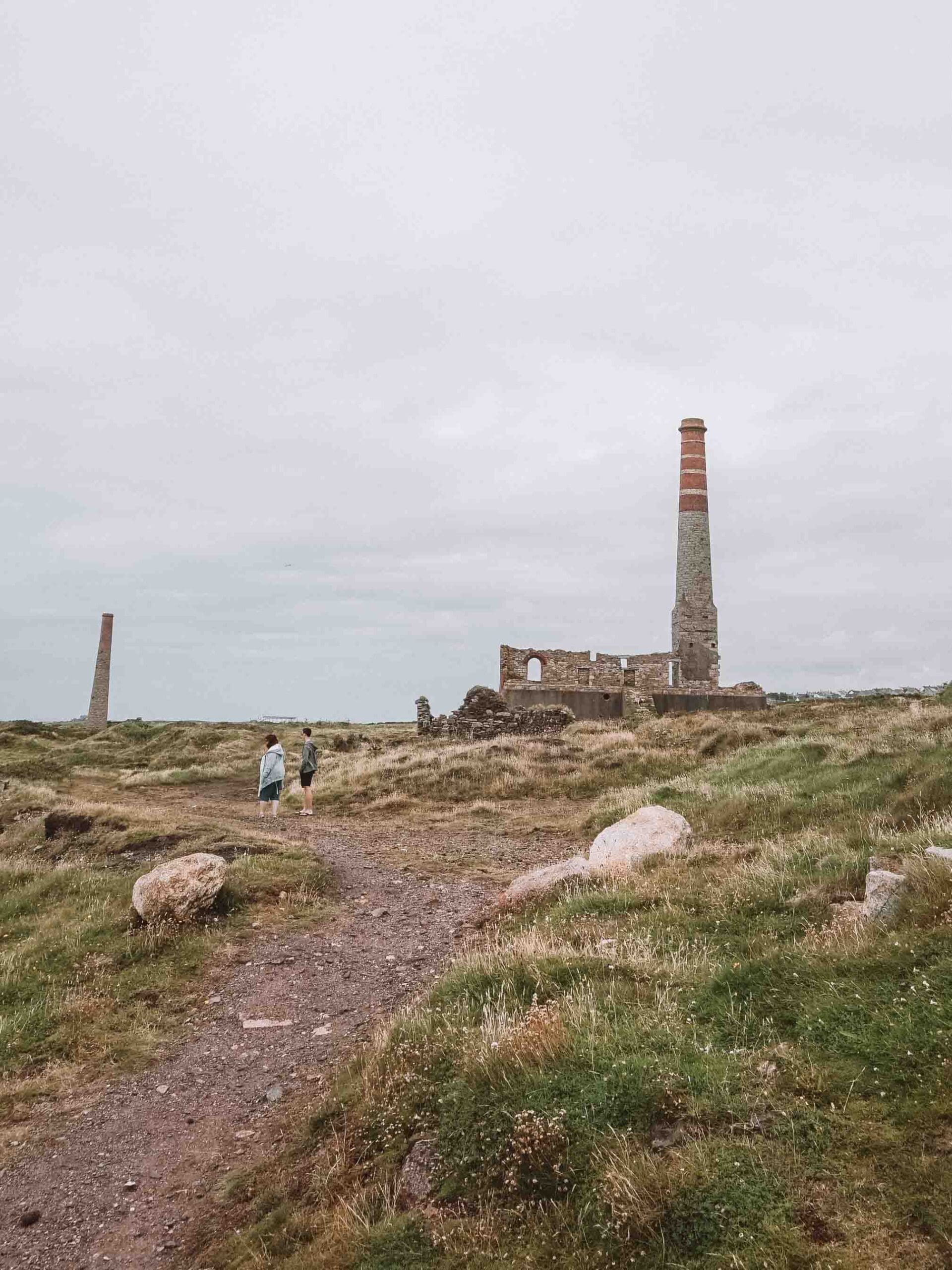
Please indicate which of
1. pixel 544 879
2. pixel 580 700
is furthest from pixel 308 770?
pixel 580 700

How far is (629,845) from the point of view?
36.2 feet

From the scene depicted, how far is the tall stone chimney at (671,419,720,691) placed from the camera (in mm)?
43781

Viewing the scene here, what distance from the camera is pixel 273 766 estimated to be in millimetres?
19031

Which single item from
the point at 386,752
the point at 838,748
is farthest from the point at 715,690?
the point at 838,748

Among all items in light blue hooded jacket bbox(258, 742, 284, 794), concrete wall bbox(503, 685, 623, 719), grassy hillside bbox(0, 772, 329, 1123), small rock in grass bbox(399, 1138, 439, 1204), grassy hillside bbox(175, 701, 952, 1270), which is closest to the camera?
grassy hillside bbox(175, 701, 952, 1270)

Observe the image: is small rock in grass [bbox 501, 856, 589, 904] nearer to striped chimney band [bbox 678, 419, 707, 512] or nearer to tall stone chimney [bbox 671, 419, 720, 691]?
tall stone chimney [bbox 671, 419, 720, 691]

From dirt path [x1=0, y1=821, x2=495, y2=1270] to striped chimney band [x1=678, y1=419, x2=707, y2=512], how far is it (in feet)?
123

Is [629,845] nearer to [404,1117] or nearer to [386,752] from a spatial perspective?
[404,1117]

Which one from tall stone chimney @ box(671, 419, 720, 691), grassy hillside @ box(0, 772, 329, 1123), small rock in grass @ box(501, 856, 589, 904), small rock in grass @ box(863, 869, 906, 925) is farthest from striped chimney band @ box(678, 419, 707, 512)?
small rock in grass @ box(863, 869, 906, 925)

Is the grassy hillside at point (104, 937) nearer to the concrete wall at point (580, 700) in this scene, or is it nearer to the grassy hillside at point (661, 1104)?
the grassy hillside at point (661, 1104)

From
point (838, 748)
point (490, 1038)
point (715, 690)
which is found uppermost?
point (715, 690)

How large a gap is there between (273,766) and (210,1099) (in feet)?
41.5

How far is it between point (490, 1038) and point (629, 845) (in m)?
6.08

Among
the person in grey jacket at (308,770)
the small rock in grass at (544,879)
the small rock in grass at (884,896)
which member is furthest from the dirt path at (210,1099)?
the person in grey jacket at (308,770)
